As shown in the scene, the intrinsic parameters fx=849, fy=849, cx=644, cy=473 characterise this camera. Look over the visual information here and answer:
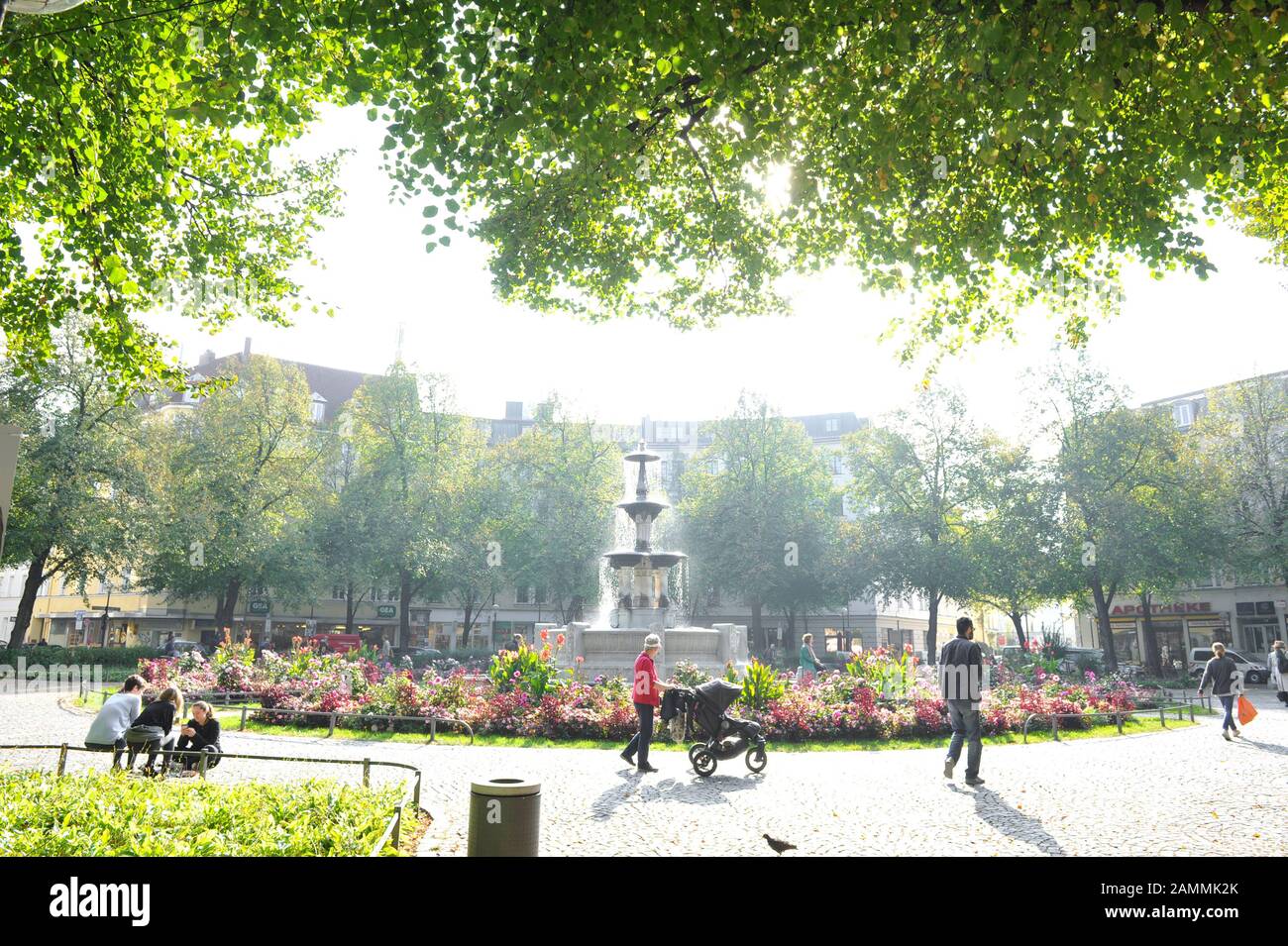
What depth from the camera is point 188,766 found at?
962 cm

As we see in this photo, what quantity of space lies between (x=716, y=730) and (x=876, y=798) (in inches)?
87.1

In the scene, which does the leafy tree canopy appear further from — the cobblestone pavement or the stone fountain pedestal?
the stone fountain pedestal

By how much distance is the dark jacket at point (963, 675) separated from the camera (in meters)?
10.1

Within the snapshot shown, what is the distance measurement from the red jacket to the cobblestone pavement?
0.92 m

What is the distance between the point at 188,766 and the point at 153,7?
8.05 m

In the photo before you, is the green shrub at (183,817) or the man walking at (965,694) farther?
the man walking at (965,694)

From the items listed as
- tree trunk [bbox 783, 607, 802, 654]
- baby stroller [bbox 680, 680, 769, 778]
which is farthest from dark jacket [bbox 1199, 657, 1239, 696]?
tree trunk [bbox 783, 607, 802, 654]

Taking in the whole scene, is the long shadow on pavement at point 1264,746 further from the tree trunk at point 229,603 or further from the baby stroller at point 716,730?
the tree trunk at point 229,603

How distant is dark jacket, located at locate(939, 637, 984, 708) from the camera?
33.2 feet

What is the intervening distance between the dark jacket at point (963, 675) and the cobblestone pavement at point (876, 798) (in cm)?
107

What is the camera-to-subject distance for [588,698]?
15367 mm

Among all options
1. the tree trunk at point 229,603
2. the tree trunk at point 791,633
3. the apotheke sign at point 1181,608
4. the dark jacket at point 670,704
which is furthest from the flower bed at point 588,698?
the apotheke sign at point 1181,608
